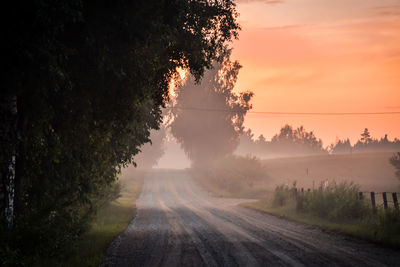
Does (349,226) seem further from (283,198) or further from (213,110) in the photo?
(213,110)

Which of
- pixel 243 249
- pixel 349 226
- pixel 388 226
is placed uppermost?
pixel 388 226

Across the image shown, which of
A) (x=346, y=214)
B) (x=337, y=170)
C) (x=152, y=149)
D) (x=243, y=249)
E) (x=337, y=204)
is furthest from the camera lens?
Answer: (x=152, y=149)

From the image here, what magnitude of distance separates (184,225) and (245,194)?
86.3 ft

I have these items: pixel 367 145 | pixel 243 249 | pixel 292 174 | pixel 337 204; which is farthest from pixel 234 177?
pixel 367 145

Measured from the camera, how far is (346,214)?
17031mm

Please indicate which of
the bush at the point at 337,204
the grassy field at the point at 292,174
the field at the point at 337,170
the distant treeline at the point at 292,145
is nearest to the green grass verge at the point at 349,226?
the bush at the point at 337,204

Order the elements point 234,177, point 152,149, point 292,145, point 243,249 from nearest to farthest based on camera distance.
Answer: point 243,249 < point 234,177 < point 152,149 < point 292,145

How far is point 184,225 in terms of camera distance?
16.9 meters

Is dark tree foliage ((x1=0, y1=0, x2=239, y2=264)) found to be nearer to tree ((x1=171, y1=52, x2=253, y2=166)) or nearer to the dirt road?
the dirt road

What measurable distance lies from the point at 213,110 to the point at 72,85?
51.6 m

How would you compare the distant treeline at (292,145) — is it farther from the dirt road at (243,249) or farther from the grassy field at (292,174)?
the dirt road at (243,249)

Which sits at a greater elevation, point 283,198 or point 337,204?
point 337,204

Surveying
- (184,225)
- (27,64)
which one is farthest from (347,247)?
(27,64)

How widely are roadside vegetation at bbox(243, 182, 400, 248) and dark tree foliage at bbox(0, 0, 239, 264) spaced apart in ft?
28.4
